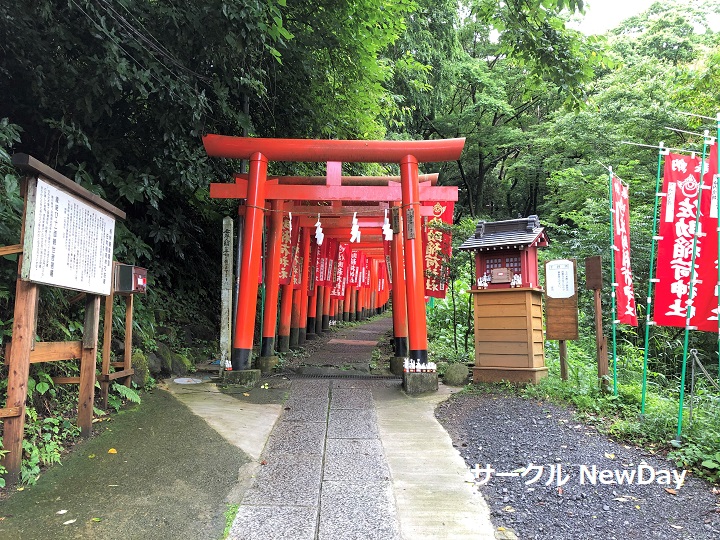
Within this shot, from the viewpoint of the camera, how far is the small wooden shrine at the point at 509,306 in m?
7.10

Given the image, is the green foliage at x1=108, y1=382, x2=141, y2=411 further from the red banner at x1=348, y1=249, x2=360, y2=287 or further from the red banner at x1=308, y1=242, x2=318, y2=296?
the red banner at x1=348, y1=249, x2=360, y2=287

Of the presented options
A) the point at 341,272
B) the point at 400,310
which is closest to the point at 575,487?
the point at 400,310

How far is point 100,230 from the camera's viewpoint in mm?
4527

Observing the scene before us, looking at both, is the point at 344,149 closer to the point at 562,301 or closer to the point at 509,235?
the point at 509,235

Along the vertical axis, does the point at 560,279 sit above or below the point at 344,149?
below

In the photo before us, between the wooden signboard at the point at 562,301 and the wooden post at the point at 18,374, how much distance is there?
243 inches

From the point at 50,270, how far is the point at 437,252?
6942 mm

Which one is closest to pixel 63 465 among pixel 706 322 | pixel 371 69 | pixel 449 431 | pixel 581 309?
pixel 449 431

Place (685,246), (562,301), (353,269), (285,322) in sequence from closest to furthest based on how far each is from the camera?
(685,246), (562,301), (285,322), (353,269)

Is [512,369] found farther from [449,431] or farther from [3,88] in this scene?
[3,88]

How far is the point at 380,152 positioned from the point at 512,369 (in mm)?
4112

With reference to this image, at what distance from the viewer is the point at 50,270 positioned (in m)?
3.57

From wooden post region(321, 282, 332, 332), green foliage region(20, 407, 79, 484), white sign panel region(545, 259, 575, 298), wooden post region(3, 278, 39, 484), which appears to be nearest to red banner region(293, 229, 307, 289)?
white sign panel region(545, 259, 575, 298)

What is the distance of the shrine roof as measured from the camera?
720 cm
